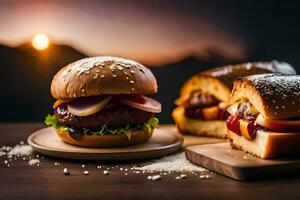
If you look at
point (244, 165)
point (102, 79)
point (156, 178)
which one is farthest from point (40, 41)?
point (244, 165)

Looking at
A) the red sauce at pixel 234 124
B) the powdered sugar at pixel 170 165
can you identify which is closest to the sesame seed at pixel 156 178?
the powdered sugar at pixel 170 165

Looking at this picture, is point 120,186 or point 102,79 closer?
point 120,186

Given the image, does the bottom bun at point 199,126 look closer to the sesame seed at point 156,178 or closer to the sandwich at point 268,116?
the sandwich at point 268,116

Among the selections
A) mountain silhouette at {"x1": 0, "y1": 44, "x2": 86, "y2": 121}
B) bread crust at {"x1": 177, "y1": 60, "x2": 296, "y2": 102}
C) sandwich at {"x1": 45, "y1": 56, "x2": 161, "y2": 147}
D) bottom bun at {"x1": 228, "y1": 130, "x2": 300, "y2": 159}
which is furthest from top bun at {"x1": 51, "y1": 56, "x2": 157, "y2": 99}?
mountain silhouette at {"x1": 0, "y1": 44, "x2": 86, "y2": 121}

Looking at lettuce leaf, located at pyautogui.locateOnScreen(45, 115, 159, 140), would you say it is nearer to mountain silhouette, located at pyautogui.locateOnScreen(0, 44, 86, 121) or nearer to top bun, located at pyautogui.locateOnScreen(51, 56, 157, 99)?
top bun, located at pyautogui.locateOnScreen(51, 56, 157, 99)

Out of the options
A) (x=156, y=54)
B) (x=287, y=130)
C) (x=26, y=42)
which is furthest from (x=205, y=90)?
(x=26, y=42)

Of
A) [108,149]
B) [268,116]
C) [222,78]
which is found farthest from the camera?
[222,78]

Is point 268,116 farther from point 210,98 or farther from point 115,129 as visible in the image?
point 210,98
